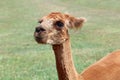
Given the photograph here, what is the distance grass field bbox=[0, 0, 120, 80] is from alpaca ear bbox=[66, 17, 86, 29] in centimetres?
12

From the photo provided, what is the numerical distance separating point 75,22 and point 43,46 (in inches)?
472

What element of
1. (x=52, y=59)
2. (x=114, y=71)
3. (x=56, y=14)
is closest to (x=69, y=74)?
(x=56, y=14)

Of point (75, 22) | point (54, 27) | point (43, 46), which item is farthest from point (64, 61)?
point (43, 46)

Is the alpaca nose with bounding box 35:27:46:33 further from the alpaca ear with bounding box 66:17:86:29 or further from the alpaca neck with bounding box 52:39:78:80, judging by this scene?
the alpaca ear with bounding box 66:17:86:29

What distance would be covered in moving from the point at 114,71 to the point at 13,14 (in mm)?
31864

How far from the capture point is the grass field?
1177cm

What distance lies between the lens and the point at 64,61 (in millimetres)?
5602

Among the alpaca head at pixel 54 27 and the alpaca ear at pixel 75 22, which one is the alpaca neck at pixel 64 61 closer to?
the alpaca head at pixel 54 27

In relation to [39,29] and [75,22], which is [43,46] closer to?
[75,22]

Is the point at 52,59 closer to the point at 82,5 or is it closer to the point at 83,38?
the point at 83,38

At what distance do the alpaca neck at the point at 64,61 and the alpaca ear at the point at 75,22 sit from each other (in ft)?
0.78

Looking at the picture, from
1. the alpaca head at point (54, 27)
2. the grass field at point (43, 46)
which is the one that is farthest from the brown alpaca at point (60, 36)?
the grass field at point (43, 46)

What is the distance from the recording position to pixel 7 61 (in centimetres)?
1335

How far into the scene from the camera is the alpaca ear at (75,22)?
5.76m
